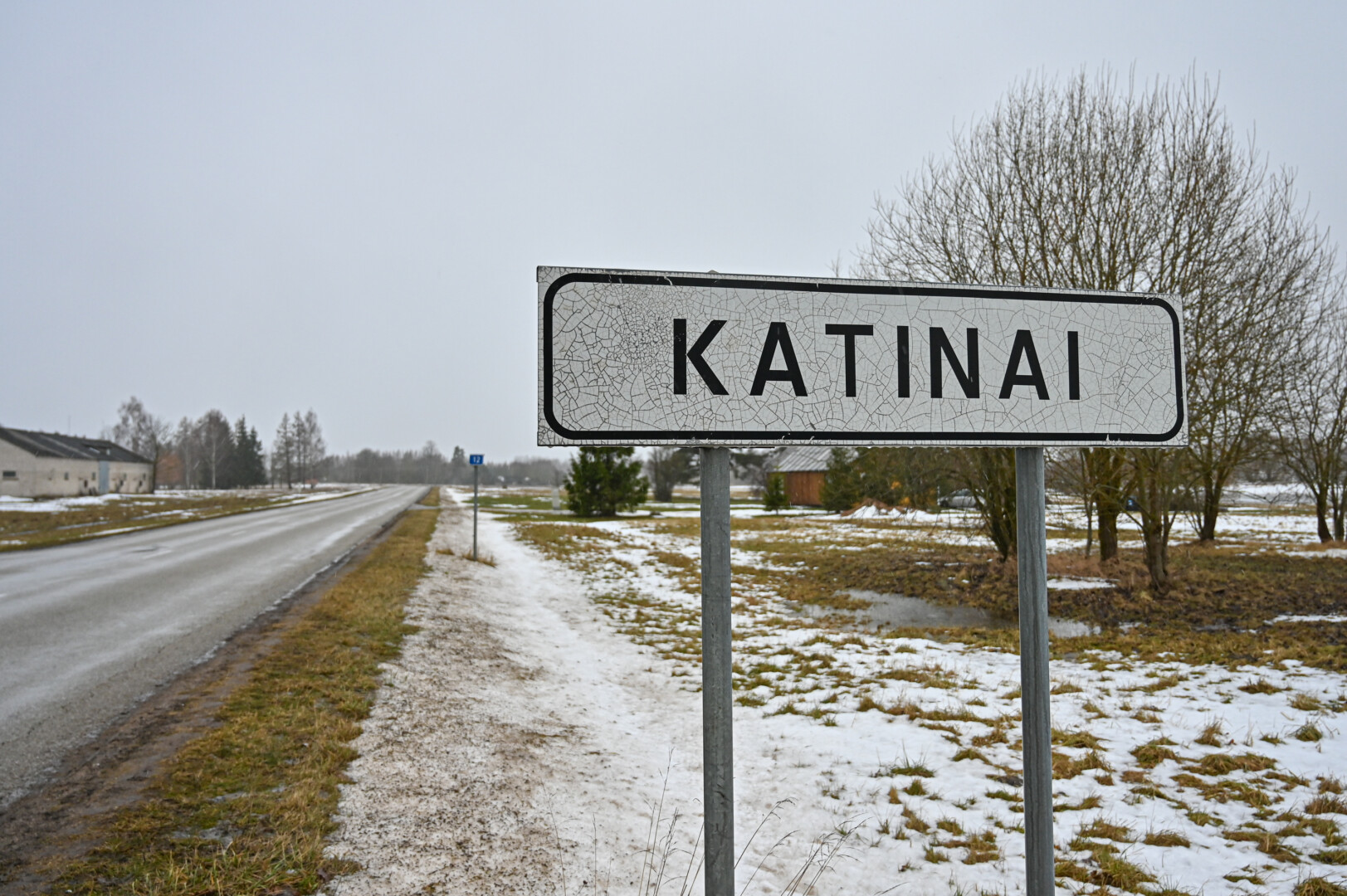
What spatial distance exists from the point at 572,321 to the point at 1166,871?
3.66 m

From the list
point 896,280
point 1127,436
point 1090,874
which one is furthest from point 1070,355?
point 1090,874

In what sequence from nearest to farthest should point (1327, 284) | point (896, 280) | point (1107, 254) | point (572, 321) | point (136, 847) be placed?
point (572, 321), point (896, 280), point (136, 847), point (1107, 254), point (1327, 284)

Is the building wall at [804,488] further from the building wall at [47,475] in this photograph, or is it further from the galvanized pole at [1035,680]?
the building wall at [47,475]

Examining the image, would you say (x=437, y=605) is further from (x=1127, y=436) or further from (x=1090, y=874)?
(x=1127, y=436)

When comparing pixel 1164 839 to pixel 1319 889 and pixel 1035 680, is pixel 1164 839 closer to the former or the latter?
pixel 1319 889

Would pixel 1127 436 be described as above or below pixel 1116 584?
above

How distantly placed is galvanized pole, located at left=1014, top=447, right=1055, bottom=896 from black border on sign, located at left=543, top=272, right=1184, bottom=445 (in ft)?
0.50

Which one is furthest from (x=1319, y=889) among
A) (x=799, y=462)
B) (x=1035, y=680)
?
(x=799, y=462)

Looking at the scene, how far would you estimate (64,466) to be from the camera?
56500 millimetres

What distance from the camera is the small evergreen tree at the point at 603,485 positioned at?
107ft

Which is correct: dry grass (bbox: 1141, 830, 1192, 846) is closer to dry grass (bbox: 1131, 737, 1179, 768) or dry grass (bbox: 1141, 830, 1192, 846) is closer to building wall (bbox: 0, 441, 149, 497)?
dry grass (bbox: 1131, 737, 1179, 768)

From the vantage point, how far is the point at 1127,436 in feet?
5.34

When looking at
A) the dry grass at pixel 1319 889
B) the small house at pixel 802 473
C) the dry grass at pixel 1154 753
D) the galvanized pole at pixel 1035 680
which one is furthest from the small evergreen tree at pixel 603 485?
the galvanized pole at pixel 1035 680

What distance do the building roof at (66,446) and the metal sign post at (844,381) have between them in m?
69.3
